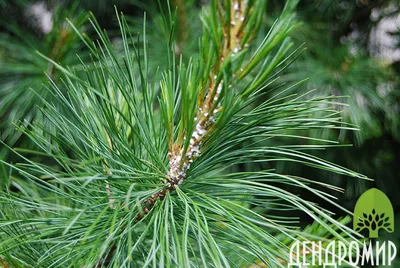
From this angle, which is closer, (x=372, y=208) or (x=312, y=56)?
(x=372, y=208)

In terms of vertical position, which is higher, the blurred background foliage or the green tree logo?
the blurred background foliage

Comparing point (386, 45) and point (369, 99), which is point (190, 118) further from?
point (386, 45)

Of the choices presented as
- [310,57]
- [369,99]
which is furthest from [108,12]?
[369,99]

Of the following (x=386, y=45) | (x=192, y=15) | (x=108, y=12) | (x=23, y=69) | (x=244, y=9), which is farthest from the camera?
(x=386, y=45)

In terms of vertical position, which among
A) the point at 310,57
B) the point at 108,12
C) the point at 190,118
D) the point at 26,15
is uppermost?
the point at 310,57

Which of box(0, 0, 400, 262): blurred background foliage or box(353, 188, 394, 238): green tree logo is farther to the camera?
box(0, 0, 400, 262): blurred background foliage

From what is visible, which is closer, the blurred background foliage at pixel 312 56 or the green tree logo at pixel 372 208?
the green tree logo at pixel 372 208

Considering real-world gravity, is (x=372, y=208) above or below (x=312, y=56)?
below

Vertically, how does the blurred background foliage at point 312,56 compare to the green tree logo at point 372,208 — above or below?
above
